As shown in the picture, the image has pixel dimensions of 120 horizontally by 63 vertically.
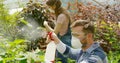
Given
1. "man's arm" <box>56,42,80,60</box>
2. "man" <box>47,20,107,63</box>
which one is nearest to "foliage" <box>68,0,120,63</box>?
"man's arm" <box>56,42,80,60</box>

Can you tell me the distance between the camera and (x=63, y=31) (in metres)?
5.26

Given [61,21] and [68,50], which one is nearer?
[68,50]

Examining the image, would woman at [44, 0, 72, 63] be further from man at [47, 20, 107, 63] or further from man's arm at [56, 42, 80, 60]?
man at [47, 20, 107, 63]

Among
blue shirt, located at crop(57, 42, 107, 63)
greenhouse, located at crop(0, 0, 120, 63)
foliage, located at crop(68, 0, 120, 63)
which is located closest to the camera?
blue shirt, located at crop(57, 42, 107, 63)

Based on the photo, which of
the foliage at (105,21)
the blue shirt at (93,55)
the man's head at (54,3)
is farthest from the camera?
the foliage at (105,21)

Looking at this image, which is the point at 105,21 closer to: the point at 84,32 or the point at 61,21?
the point at 61,21

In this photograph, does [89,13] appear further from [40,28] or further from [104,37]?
[40,28]

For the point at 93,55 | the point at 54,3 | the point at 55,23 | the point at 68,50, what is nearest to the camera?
the point at 93,55

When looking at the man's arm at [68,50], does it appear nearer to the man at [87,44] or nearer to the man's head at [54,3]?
the man at [87,44]

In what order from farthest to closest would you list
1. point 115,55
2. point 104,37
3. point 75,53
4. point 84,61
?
point 104,37
point 115,55
point 75,53
point 84,61

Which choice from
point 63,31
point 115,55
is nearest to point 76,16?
point 115,55

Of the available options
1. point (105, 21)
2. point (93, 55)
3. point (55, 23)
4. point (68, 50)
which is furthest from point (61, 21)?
point (105, 21)

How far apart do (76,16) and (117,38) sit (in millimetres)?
961

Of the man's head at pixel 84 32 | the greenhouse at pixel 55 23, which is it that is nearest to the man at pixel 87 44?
the man's head at pixel 84 32
